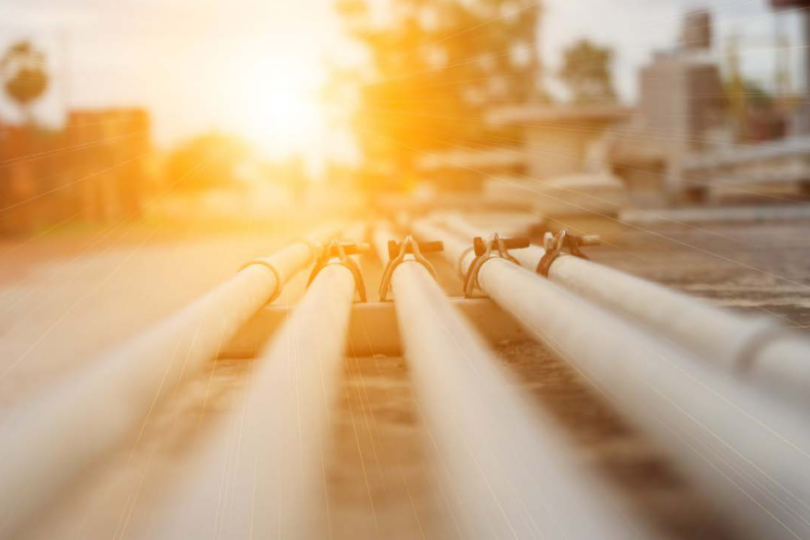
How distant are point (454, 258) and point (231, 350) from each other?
89 centimetres

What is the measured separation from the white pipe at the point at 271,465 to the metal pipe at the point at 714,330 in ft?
1.94

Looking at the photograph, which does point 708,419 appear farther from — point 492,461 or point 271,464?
point 271,464

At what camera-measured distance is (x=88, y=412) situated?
1.03 meters

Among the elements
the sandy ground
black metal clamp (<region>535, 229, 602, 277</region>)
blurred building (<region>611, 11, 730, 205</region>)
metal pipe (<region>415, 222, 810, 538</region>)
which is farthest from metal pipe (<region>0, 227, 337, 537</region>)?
blurred building (<region>611, 11, 730, 205</region>)

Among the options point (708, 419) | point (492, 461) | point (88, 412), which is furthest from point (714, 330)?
point (88, 412)

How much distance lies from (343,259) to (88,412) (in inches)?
63.0

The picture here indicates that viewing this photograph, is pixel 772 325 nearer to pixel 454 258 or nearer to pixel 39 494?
pixel 39 494

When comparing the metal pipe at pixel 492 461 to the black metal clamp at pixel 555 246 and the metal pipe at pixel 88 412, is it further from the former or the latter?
the black metal clamp at pixel 555 246

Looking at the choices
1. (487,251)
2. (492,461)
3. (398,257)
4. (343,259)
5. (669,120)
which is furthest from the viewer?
(669,120)

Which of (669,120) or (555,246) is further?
(669,120)

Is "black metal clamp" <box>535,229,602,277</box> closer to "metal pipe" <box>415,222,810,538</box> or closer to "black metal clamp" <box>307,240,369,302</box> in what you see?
"black metal clamp" <box>307,240,369,302</box>

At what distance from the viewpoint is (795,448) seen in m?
0.86

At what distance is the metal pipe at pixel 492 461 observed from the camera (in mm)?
820

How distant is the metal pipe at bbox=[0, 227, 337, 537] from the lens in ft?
2.94
